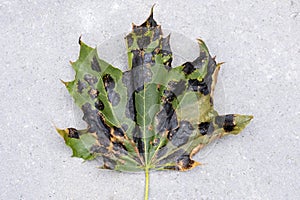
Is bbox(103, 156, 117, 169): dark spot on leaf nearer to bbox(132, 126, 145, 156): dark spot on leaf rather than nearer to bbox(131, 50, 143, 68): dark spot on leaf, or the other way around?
bbox(132, 126, 145, 156): dark spot on leaf

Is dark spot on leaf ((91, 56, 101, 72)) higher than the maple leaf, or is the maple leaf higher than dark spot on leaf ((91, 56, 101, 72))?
dark spot on leaf ((91, 56, 101, 72))

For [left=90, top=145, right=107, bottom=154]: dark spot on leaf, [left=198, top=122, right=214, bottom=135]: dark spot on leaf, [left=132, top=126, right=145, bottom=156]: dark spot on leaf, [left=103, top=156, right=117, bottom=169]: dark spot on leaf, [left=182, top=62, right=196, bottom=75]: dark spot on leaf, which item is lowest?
[left=103, top=156, right=117, bottom=169]: dark spot on leaf

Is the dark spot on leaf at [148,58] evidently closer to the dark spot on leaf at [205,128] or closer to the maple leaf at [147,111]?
the maple leaf at [147,111]

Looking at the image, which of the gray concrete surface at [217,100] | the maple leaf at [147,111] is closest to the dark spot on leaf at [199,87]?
the maple leaf at [147,111]

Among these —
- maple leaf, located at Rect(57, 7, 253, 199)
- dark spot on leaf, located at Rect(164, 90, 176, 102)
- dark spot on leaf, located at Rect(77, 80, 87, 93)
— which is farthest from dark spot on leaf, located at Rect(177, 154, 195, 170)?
dark spot on leaf, located at Rect(77, 80, 87, 93)

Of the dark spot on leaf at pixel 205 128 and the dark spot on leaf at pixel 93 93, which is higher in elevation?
the dark spot on leaf at pixel 93 93

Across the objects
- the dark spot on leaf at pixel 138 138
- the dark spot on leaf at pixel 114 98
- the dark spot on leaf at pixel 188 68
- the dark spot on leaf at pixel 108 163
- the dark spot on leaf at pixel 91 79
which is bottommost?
the dark spot on leaf at pixel 108 163

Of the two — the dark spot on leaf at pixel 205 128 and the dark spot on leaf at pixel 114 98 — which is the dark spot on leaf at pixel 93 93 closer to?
the dark spot on leaf at pixel 114 98
